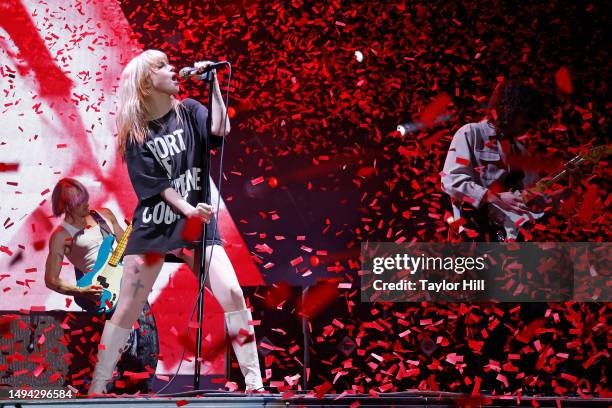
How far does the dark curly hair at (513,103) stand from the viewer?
160 inches

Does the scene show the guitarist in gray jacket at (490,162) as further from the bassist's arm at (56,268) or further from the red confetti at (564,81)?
the bassist's arm at (56,268)

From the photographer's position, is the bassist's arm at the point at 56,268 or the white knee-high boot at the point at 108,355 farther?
the bassist's arm at the point at 56,268

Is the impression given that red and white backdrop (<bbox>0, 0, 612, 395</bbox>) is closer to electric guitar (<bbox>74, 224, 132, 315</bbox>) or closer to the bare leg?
electric guitar (<bbox>74, 224, 132, 315</bbox>)

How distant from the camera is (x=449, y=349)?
362cm

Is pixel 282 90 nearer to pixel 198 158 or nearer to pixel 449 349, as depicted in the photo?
pixel 198 158

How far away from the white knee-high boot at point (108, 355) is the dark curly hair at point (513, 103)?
2.32 metres

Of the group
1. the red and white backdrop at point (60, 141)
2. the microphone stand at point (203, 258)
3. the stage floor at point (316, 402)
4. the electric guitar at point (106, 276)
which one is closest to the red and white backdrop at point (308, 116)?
the red and white backdrop at point (60, 141)

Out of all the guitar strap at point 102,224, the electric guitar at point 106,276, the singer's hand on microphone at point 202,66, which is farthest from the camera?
the guitar strap at point 102,224

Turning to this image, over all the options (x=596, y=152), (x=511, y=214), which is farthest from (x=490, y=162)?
(x=596, y=152)

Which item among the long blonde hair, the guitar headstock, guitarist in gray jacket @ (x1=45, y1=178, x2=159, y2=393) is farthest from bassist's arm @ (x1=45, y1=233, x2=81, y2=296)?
the guitar headstock

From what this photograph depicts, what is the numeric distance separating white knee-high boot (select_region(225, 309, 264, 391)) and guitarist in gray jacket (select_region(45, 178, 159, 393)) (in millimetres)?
569

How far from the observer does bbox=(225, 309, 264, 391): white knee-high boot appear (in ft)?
10.9

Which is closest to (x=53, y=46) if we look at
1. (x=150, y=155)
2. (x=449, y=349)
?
(x=150, y=155)

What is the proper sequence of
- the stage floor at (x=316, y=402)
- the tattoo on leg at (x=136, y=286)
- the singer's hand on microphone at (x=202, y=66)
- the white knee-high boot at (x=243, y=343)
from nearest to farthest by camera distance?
the stage floor at (x=316, y=402)
the singer's hand on microphone at (x=202, y=66)
the white knee-high boot at (x=243, y=343)
the tattoo on leg at (x=136, y=286)
